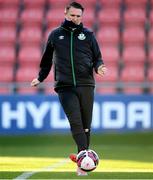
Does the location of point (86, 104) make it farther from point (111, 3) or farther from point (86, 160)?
point (111, 3)

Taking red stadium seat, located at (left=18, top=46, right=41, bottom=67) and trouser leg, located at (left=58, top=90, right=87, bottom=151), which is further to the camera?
red stadium seat, located at (left=18, top=46, right=41, bottom=67)

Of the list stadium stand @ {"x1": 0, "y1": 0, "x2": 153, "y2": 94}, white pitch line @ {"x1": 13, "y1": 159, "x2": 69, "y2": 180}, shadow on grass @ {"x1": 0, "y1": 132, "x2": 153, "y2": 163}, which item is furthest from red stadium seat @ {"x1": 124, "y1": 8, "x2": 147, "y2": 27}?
white pitch line @ {"x1": 13, "y1": 159, "x2": 69, "y2": 180}

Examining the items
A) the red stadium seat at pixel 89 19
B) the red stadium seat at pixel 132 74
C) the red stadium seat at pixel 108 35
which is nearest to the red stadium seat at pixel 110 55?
the red stadium seat at pixel 108 35

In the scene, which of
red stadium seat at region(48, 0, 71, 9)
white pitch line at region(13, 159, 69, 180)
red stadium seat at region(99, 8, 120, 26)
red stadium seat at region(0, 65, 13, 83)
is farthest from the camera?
red stadium seat at region(48, 0, 71, 9)

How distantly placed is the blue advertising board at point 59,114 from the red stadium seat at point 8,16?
4337mm

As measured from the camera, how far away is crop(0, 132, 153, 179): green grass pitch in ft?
26.9

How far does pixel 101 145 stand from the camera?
13727 millimetres

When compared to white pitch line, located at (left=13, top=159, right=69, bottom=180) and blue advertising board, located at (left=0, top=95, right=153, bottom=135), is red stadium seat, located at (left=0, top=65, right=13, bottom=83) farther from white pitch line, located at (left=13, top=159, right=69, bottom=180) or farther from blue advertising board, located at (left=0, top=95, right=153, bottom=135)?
white pitch line, located at (left=13, top=159, right=69, bottom=180)

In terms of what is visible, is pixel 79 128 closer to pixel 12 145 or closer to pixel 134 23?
pixel 12 145

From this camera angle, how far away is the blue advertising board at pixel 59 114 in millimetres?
13648

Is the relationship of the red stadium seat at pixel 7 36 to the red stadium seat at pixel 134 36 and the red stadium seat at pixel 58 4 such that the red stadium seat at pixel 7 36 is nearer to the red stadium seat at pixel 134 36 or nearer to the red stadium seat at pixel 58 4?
the red stadium seat at pixel 58 4

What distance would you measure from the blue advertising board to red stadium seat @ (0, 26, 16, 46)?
3677 millimetres

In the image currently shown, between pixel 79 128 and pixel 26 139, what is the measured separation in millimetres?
6398

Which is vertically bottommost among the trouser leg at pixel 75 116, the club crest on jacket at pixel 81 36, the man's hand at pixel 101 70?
the trouser leg at pixel 75 116
